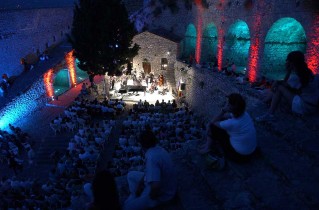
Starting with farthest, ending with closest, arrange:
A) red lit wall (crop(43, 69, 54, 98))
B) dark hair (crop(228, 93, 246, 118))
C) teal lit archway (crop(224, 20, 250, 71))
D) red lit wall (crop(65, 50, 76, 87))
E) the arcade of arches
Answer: red lit wall (crop(65, 50, 76, 87)), red lit wall (crop(43, 69, 54, 98)), teal lit archway (crop(224, 20, 250, 71)), the arcade of arches, dark hair (crop(228, 93, 246, 118))

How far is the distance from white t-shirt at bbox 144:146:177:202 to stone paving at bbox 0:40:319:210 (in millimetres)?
323

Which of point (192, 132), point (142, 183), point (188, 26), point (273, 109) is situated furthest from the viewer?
point (188, 26)

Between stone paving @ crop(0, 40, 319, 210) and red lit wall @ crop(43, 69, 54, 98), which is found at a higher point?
stone paving @ crop(0, 40, 319, 210)

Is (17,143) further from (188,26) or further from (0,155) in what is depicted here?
(188,26)

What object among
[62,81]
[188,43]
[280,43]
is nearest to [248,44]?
[280,43]

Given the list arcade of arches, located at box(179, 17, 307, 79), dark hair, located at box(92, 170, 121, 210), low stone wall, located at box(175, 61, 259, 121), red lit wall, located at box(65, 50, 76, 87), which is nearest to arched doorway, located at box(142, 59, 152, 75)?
arcade of arches, located at box(179, 17, 307, 79)

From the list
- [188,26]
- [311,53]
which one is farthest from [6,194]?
[188,26]

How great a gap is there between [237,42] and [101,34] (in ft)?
28.5

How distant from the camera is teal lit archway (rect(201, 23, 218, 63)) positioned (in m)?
20.8

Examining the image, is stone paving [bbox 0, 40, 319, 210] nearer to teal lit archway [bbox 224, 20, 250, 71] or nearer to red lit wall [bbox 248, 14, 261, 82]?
red lit wall [bbox 248, 14, 261, 82]

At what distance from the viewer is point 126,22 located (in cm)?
1900

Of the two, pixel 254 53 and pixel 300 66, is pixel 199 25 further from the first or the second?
pixel 300 66

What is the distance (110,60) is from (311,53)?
11.9 m

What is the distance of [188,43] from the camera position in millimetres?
24844
